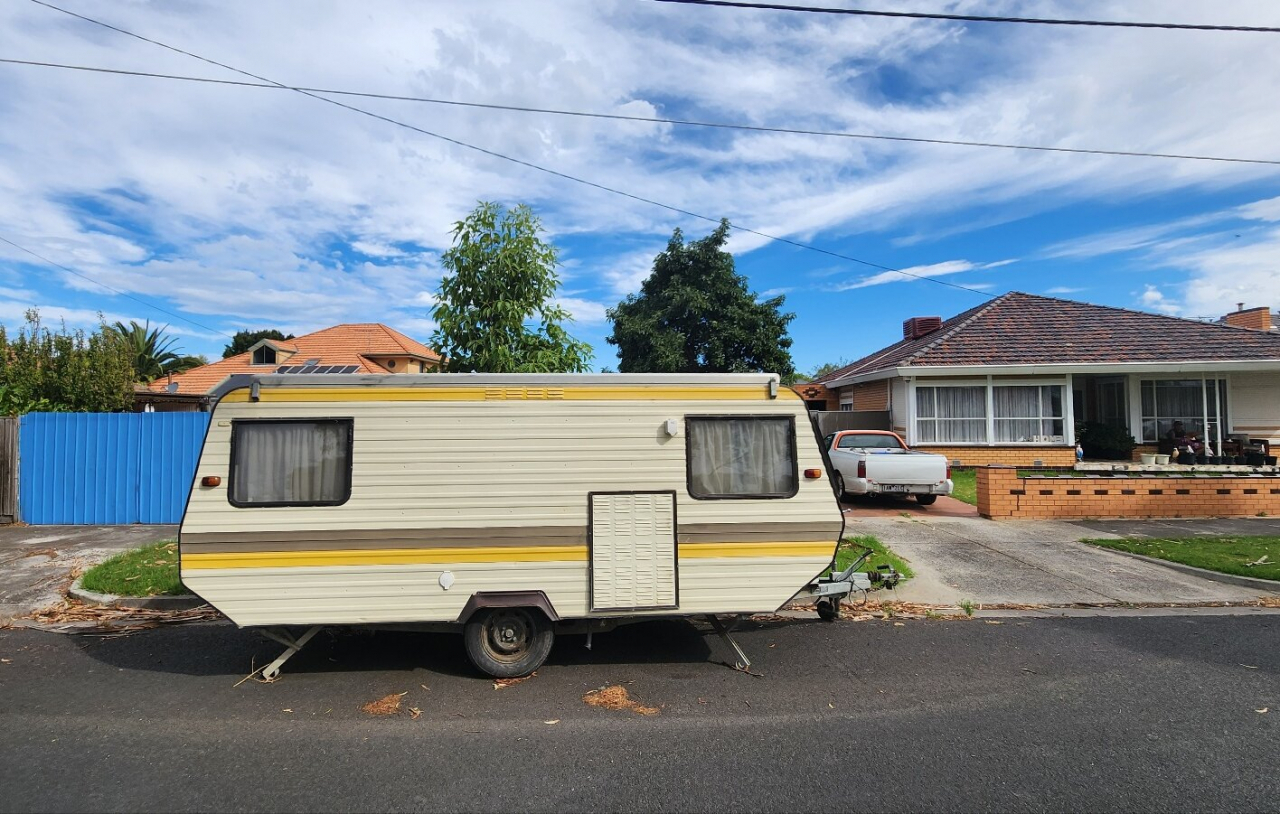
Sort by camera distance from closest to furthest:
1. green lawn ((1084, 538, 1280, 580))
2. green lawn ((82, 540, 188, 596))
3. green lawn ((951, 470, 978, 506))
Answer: green lawn ((82, 540, 188, 596)), green lawn ((1084, 538, 1280, 580)), green lawn ((951, 470, 978, 506))

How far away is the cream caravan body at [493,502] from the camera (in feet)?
16.5

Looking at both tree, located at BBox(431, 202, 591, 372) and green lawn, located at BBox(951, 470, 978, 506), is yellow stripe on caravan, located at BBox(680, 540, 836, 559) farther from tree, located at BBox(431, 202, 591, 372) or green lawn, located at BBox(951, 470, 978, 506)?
green lawn, located at BBox(951, 470, 978, 506)

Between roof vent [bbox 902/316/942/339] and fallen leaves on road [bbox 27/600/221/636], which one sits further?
roof vent [bbox 902/316/942/339]

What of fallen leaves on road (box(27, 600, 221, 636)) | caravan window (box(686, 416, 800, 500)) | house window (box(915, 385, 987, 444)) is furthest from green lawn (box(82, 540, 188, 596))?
house window (box(915, 385, 987, 444))

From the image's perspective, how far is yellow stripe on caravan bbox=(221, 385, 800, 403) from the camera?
5.16m

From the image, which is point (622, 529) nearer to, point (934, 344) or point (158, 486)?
point (158, 486)

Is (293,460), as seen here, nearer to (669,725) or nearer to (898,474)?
(669,725)

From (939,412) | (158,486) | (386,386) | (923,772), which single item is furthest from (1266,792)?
(939,412)

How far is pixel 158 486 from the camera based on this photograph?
1170 centimetres

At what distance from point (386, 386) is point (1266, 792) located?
5.70 m

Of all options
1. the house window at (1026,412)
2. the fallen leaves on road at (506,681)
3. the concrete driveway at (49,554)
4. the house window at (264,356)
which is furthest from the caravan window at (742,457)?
the house window at (264,356)

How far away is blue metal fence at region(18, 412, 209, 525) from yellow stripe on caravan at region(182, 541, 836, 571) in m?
7.95

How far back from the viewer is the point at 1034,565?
876 centimetres

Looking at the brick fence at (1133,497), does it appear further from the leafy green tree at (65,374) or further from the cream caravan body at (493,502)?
the leafy green tree at (65,374)
